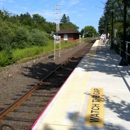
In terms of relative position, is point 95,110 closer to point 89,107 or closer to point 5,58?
point 89,107

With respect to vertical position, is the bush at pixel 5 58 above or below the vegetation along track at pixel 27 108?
above

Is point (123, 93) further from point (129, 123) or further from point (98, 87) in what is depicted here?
point (129, 123)

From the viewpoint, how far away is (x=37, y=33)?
35.4 m

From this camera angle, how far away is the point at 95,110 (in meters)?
5.90

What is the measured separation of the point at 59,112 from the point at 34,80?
559cm

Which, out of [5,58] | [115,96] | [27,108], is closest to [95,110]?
[115,96]

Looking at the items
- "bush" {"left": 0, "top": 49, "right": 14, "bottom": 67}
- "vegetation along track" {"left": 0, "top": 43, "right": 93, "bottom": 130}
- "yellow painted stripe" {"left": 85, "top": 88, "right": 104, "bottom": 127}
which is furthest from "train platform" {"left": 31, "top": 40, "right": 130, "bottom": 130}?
"bush" {"left": 0, "top": 49, "right": 14, "bottom": 67}

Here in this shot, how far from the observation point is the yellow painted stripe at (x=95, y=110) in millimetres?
5141

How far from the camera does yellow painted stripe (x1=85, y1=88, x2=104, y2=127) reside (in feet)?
16.9

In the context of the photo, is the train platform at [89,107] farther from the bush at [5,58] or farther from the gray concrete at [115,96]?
the bush at [5,58]

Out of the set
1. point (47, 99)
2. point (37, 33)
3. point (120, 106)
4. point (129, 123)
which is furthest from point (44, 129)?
point (37, 33)

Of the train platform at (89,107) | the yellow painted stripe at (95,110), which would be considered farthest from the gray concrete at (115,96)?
the yellow painted stripe at (95,110)

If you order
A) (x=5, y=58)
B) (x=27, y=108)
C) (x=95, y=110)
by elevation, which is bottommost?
(x=27, y=108)

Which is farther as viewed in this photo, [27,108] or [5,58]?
[5,58]
